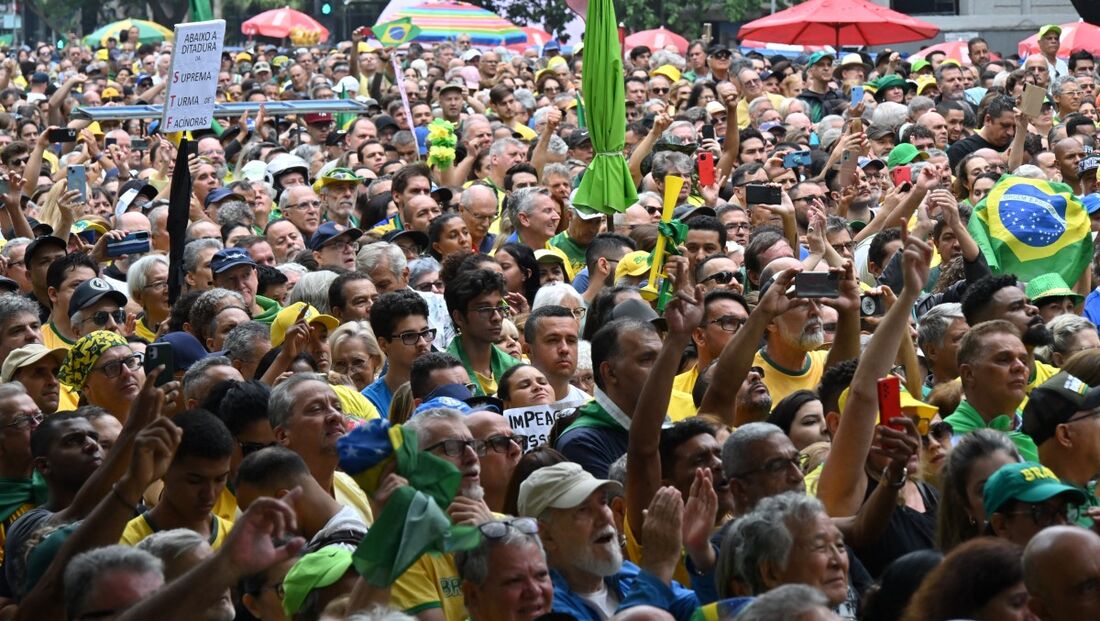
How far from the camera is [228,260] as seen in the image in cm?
887

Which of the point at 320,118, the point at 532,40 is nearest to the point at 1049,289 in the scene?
the point at 320,118

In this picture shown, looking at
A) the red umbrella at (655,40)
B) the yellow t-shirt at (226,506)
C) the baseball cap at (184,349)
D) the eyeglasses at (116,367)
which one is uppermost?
the eyeglasses at (116,367)

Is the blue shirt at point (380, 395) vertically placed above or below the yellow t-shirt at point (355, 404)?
below

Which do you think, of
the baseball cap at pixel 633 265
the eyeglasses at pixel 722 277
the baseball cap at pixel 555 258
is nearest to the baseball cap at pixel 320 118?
the baseball cap at pixel 555 258

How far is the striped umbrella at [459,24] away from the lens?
1054 inches

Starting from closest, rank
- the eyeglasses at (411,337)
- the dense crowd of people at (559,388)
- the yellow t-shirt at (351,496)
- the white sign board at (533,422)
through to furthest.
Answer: the dense crowd of people at (559,388)
the yellow t-shirt at (351,496)
the white sign board at (533,422)
the eyeglasses at (411,337)

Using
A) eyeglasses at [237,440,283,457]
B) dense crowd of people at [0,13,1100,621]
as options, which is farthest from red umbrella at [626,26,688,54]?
eyeglasses at [237,440,283,457]

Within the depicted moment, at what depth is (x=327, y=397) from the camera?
6.16 meters

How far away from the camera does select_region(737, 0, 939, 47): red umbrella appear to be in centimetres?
2017

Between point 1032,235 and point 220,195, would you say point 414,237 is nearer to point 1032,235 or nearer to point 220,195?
point 220,195

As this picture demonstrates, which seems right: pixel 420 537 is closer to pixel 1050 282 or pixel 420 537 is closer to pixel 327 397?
pixel 327 397

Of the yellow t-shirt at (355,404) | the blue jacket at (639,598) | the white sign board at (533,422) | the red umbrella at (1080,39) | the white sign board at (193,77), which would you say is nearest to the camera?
the blue jacket at (639,598)

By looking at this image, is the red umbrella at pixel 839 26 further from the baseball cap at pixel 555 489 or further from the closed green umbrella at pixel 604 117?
the baseball cap at pixel 555 489

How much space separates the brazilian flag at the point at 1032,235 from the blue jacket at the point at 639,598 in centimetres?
509
